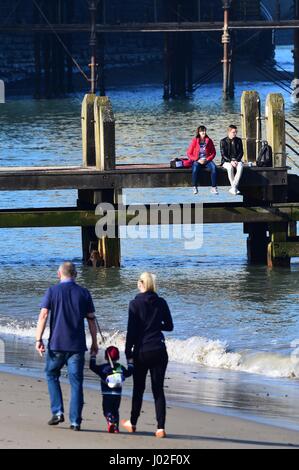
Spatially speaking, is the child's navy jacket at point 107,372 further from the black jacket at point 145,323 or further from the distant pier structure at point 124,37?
the distant pier structure at point 124,37

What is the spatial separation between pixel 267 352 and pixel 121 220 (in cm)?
531

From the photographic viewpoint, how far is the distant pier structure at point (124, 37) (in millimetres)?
55812

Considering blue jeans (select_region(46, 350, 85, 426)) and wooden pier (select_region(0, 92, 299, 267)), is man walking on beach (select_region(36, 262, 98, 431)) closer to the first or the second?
blue jeans (select_region(46, 350, 85, 426))

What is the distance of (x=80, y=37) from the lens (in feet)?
235

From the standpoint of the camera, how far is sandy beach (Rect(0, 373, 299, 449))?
35.8 feet

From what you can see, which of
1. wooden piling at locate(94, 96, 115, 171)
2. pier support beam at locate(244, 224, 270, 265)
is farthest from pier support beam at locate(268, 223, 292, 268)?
wooden piling at locate(94, 96, 115, 171)

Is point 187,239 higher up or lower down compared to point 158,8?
lower down

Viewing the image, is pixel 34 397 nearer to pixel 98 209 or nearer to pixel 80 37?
pixel 98 209

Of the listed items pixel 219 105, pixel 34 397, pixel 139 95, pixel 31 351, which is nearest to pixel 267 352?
pixel 31 351

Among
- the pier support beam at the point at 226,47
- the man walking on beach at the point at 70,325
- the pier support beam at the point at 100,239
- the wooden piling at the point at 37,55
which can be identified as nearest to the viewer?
the man walking on beach at the point at 70,325

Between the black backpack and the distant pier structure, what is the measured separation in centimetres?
3280

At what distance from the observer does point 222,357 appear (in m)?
15.2

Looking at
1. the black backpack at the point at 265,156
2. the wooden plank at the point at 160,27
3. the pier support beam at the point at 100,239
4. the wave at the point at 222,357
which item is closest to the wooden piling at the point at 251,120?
the black backpack at the point at 265,156

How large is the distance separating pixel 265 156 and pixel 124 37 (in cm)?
5532
